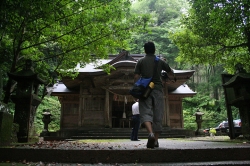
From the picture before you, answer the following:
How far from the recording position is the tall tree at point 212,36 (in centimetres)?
796

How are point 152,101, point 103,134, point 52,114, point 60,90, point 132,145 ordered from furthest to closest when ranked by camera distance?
point 52,114 < point 60,90 < point 103,134 < point 132,145 < point 152,101

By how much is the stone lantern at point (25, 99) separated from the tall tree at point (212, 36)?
6739mm

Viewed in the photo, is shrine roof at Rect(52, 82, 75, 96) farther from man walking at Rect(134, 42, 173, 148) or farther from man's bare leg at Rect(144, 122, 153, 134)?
man's bare leg at Rect(144, 122, 153, 134)

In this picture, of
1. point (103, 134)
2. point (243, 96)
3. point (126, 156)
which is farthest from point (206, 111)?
point (126, 156)

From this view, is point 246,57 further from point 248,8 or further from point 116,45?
point 116,45

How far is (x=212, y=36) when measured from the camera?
9516mm

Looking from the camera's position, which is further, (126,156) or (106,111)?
(106,111)

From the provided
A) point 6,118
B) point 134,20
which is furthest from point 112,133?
point 6,118

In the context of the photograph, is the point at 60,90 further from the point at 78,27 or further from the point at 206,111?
the point at 206,111

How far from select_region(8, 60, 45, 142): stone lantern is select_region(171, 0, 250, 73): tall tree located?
6739mm

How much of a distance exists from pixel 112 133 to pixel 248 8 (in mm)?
8983

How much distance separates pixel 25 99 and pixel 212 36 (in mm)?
8019

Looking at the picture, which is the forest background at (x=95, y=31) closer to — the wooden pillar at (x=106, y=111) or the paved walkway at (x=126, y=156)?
the paved walkway at (x=126, y=156)

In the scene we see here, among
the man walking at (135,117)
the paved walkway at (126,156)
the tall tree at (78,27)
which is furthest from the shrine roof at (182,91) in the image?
the paved walkway at (126,156)
